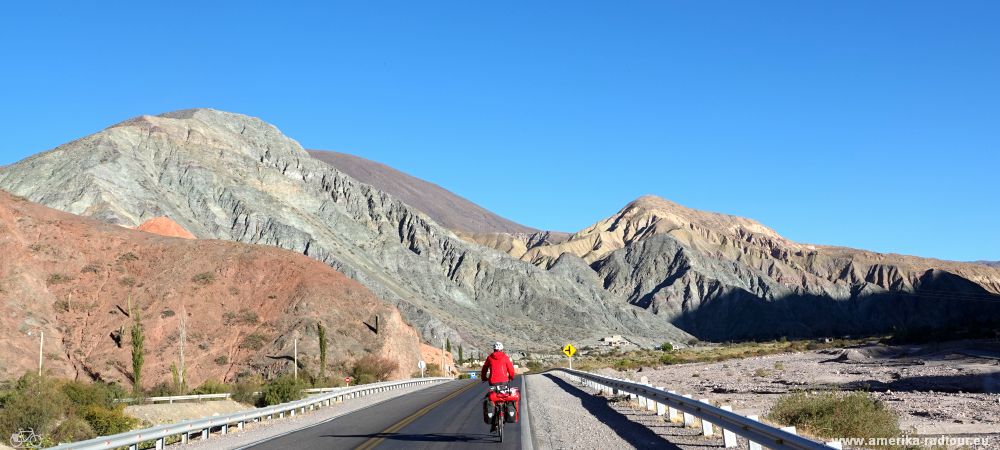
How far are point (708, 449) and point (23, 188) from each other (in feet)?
336

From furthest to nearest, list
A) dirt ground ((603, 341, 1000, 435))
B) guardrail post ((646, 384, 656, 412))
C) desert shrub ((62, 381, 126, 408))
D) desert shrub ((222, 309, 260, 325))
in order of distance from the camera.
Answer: desert shrub ((222, 309, 260, 325)) < desert shrub ((62, 381, 126, 408)) < guardrail post ((646, 384, 656, 412)) < dirt ground ((603, 341, 1000, 435))

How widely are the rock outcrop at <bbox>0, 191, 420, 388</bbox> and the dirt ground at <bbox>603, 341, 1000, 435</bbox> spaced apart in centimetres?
2915

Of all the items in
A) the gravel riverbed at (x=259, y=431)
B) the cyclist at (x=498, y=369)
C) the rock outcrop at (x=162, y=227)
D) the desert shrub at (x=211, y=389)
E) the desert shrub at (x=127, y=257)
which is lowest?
the desert shrub at (x=211, y=389)

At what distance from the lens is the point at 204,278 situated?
228 ft

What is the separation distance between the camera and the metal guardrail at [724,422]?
10656 mm

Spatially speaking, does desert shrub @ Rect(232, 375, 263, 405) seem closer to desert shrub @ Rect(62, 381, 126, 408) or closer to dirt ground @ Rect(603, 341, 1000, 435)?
desert shrub @ Rect(62, 381, 126, 408)

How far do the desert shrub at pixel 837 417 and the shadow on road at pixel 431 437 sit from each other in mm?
6038

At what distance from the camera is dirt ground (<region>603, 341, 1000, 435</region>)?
20.6 meters

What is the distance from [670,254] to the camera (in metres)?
189

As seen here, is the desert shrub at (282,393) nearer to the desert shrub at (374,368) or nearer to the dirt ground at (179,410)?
the dirt ground at (179,410)

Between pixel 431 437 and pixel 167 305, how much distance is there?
178 feet

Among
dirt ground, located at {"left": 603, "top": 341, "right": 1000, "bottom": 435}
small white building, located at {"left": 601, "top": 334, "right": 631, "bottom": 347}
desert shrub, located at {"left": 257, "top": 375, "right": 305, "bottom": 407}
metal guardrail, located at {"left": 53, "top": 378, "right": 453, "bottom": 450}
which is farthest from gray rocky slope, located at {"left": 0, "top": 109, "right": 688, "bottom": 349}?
metal guardrail, located at {"left": 53, "top": 378, "right": 453, "bottom": 450}

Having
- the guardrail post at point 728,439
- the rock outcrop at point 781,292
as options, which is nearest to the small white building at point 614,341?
the rock outcrop at point 781,292

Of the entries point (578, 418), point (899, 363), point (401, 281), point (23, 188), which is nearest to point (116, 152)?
point (23, 188)
